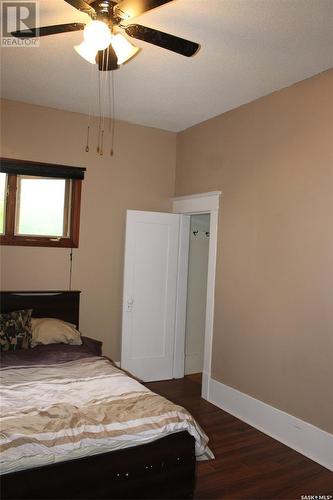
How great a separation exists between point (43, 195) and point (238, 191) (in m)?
2.11

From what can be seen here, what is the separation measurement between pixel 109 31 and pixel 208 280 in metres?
2.84

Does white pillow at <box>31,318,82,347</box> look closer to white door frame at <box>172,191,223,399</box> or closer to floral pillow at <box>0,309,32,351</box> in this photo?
floral pillow at <box>0,309,32,351</box>

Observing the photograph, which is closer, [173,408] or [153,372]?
[173,408]

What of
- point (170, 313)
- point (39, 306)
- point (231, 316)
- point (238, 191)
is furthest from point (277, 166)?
point (39, 306)

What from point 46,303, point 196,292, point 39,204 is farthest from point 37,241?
point 196,292

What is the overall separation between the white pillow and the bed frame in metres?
1.82

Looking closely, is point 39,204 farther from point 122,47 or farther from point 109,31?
point 109,31

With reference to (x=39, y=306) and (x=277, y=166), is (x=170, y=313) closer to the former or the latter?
(x=39, y=306)

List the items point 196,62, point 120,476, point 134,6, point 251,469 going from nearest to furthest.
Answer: point 134,6 < point 120,476 < point 251,469 < point 196,62

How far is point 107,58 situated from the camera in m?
2.35

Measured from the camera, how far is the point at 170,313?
486cm

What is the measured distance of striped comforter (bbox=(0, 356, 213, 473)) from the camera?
6.45ft

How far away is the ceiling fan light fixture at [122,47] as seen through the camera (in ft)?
7.48

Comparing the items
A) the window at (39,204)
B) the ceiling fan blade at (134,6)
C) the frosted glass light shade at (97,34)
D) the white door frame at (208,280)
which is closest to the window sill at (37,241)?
the window at (39,204)
